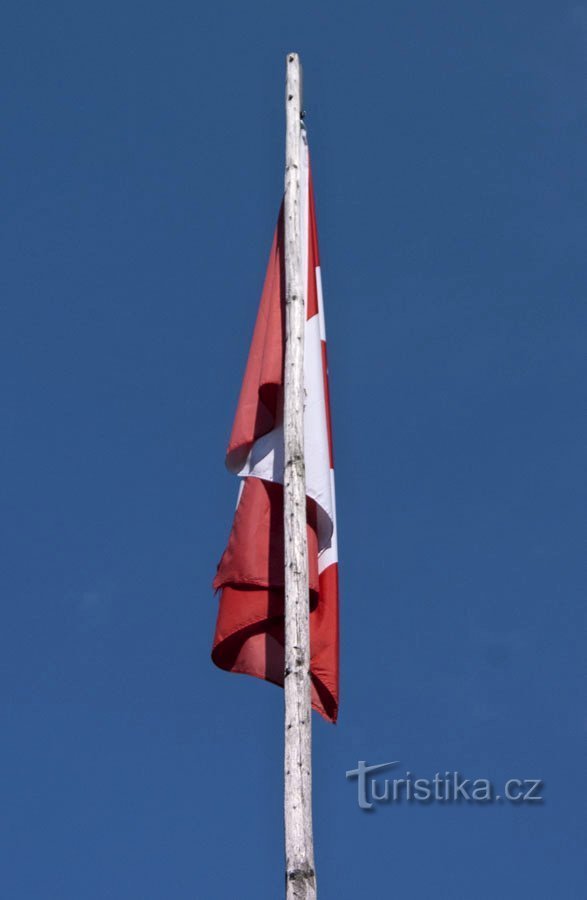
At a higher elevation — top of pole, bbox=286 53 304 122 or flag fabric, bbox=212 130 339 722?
top of pole, bbox=286 53 304 122

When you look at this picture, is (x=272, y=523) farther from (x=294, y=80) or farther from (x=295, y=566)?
(x=294, y=80)

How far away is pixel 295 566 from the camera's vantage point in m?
8.16

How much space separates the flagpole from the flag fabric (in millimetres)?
481

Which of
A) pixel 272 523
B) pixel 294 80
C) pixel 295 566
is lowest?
pixel 295 566

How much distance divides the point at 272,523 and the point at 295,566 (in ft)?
4.73

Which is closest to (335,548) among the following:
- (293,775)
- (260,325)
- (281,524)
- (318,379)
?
(281,524)

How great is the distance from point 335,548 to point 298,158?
9.49ft

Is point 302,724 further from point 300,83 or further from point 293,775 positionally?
point 300,83

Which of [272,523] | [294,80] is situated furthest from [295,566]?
[294,80]

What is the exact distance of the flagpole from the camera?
7.05 meters

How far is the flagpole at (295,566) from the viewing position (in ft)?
23.1

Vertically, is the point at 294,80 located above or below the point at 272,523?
above

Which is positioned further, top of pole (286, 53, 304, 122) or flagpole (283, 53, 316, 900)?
top of pole (286, 53, 304, 122)

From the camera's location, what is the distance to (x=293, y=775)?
7320 mm
